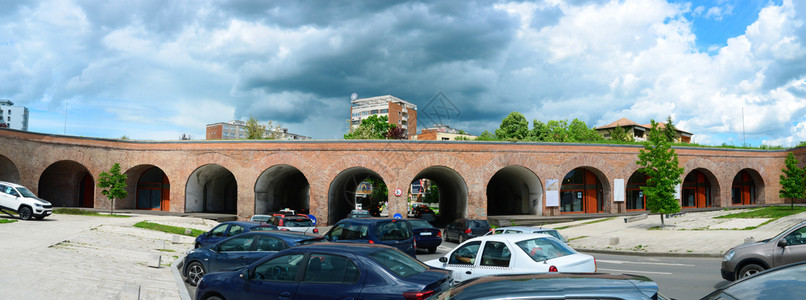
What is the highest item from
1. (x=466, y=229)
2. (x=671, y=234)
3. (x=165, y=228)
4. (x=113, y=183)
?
(x=113, y=183)

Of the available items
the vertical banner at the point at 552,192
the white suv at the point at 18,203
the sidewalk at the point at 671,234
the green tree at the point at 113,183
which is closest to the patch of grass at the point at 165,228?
the white suv at the point at 18,203

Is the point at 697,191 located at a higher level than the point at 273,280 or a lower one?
higher

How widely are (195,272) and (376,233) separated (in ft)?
15.9

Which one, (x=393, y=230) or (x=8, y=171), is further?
(x=8, y=171)

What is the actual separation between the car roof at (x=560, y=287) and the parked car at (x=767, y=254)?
7.61 metres

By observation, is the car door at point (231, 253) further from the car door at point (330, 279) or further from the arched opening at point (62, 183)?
the arched opening at point (62, 183)

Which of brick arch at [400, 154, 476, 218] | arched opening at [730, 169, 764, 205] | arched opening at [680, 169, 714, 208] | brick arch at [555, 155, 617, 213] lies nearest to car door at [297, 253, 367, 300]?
brick arch at [400, 154, 476, 218]

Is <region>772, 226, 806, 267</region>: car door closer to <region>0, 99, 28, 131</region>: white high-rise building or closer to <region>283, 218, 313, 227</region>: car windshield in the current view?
<region>283, 218, 313, 227</region>: car windshield

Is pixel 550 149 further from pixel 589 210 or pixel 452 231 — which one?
pixel 452 231

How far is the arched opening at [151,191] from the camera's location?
120 ft

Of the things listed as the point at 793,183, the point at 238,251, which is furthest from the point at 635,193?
the point at 238,251

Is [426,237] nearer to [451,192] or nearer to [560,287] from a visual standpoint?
[560,287]

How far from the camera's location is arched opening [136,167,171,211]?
36625 millimetres

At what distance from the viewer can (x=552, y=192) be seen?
3241cm
